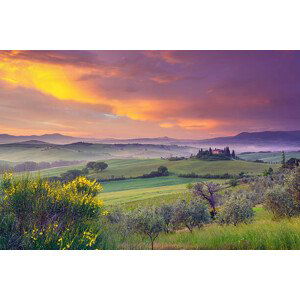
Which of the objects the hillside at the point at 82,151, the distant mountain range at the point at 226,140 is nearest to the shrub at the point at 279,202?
the distant mountain range at the point at 226,140

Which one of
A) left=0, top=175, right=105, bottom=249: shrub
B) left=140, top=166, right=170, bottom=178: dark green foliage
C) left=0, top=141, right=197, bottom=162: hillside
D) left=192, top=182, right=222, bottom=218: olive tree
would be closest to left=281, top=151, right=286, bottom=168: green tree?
left=192, top=182, right=222, bottom=218: olive tree

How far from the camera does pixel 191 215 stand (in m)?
9.50

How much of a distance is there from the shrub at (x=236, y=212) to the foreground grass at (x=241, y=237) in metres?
0.14

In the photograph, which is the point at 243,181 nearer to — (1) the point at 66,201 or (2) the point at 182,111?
(2) the point at 182,111

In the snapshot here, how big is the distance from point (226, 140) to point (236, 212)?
1783 millimetres

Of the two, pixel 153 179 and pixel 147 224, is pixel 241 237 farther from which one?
pixel 153 179

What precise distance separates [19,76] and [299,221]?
23.6 ft

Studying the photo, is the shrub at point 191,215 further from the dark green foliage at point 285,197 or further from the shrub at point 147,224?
the dark green foliage at point 285,197

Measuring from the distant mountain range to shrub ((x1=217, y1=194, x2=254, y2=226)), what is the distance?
51.9 inches

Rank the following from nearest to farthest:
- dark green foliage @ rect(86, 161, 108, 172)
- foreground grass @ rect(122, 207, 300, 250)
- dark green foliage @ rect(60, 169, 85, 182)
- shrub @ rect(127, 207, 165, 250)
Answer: foreground grass @ rect(122, 207, 300, 250) → shrub @ rect(127, 207, 165, 250) → dark green foliage @ rect(60, 169, 85, 182) → dark green foliage @ rect(86, 161, 108, 172)

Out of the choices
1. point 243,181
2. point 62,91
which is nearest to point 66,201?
point 62,91

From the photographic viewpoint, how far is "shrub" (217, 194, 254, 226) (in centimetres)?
942

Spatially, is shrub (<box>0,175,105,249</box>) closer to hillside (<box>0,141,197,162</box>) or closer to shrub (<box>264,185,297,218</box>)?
hillside (<box>0,141,197,162</box>)

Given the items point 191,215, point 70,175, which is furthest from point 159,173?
point 70,175
